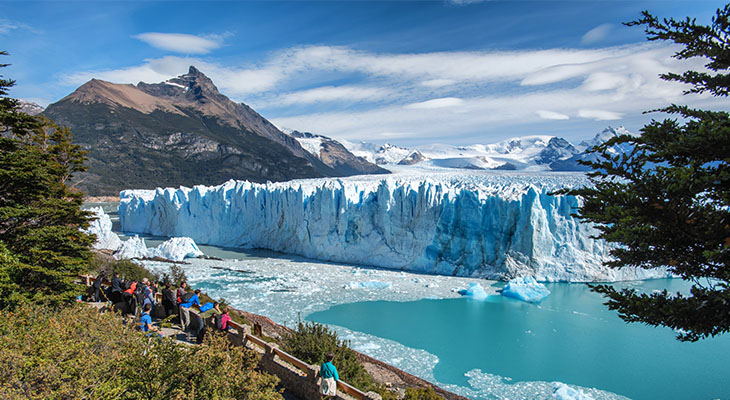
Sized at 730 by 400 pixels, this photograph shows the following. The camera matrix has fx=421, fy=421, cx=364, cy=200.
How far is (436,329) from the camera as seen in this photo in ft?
43.2

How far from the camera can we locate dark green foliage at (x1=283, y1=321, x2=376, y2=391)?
23.2 ft

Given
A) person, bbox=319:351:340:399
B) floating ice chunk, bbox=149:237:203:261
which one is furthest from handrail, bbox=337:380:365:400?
floating ice chunk, bbox=149:237:203:261

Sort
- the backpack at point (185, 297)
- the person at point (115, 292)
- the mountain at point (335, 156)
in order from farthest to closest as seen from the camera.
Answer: the mountain at point (335, 156), the person at point (115, 292), the backpack at point (185, 297)

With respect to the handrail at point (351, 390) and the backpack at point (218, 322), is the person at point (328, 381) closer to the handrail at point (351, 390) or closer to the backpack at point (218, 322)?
the handrail at point (351, 390)

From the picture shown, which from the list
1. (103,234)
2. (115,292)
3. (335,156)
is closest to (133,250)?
(103,234)

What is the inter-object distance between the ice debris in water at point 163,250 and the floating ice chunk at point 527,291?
55.6ft

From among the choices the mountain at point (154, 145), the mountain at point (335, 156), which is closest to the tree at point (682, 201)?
the mountain at point (154, 145)

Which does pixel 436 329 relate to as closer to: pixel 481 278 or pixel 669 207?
pixel 481 278

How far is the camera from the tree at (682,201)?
10.8 ft

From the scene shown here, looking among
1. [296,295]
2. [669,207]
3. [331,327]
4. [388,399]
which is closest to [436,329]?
[331,327]

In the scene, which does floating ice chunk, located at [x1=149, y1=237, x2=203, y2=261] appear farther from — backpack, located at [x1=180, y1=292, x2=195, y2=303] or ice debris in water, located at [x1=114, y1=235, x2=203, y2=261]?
backpack, located at [x1=180, y1=292, x2=195, y2=303]

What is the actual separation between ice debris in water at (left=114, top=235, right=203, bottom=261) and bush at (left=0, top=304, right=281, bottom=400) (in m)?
18.7

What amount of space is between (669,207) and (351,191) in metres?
21.2

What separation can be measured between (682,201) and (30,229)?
1033 centimetres
